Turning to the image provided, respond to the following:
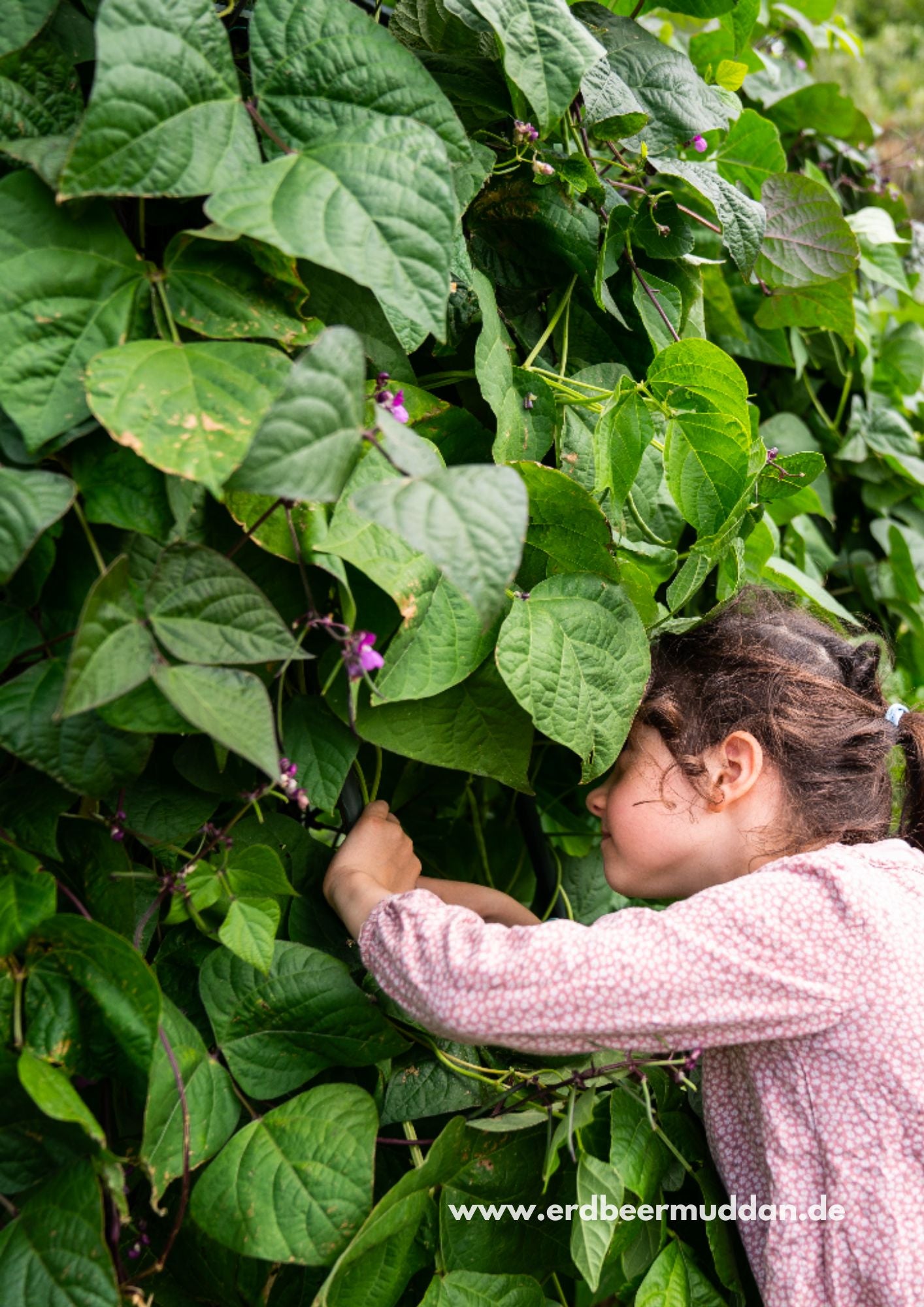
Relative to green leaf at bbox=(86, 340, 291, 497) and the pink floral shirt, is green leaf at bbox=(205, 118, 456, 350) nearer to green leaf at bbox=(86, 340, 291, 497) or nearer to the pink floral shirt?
green leaf at bbox=(86, 340, 291, 497)

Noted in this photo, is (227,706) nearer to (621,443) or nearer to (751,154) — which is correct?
(621,443)

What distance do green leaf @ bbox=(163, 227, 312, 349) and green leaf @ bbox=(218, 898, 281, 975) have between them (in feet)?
1.32

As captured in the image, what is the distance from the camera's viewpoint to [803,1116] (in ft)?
3.27

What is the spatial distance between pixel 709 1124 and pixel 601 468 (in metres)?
0.65

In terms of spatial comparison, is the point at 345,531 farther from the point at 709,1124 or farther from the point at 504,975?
the point at 709,1124

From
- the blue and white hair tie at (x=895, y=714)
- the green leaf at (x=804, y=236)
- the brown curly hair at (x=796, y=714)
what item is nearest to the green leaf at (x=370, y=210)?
the brown curly hair at (x=796, y=714)

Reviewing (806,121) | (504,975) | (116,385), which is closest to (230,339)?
(116,385)

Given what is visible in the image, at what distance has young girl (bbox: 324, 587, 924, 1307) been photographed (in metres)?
0.88

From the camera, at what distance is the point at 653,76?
103 centimetres

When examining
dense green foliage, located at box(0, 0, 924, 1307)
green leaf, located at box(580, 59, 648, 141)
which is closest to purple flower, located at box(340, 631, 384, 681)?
dense green foliage, located at box(0, 0, 924, 1307)

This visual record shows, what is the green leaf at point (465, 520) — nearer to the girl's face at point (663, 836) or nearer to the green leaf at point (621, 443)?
the green leaf at point (621, 443)

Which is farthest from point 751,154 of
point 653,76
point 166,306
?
point 166,306

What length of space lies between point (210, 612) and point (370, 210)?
27 cm

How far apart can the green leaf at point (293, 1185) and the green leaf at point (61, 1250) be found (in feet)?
0.36
